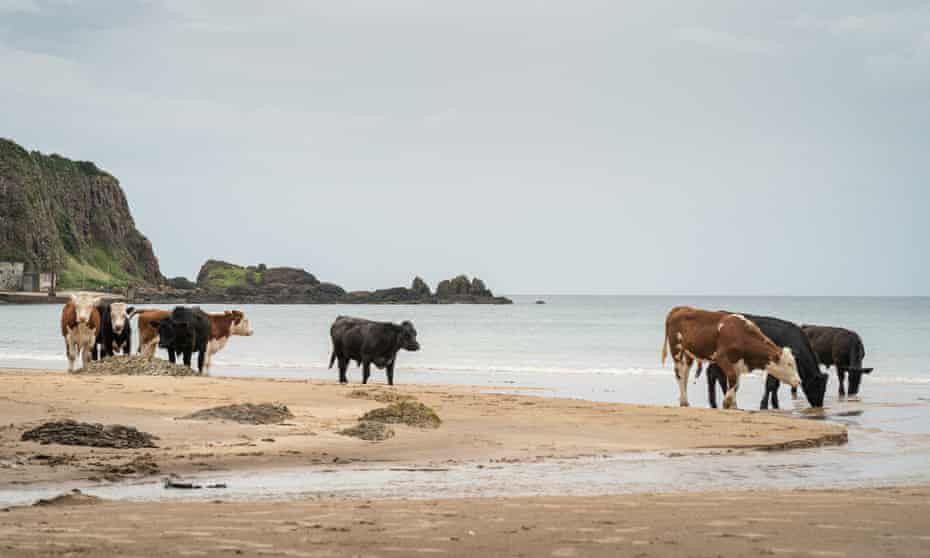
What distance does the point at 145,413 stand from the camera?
17250 mm

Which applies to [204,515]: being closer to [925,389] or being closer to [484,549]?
[484,549]

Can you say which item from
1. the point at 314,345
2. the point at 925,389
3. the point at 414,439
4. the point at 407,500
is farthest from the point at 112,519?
the point at 314,345

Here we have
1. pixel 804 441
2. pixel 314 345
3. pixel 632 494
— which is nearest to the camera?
pixel 632 494

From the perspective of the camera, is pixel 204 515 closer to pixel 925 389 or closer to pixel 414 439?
pixel 414 439

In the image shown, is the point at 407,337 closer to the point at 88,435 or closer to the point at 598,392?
the point at 598,392

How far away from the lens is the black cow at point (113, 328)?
2966 centimetres

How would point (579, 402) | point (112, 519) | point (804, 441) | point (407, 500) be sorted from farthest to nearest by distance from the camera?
point (579, 402) → point (804, 441) → point (407, 500) → point (112, 519)

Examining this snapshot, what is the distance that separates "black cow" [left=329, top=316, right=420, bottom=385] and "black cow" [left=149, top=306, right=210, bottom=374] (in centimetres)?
409

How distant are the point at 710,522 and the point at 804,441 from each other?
8844mm

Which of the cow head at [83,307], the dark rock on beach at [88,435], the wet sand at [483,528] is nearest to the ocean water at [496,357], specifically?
the cow head at [83,307]

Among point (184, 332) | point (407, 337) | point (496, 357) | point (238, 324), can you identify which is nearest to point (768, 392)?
point (407, 337)

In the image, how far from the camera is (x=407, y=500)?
10.0 m

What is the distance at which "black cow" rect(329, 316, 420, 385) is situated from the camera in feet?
91.4

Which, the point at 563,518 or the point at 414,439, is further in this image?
the point at 414,439
